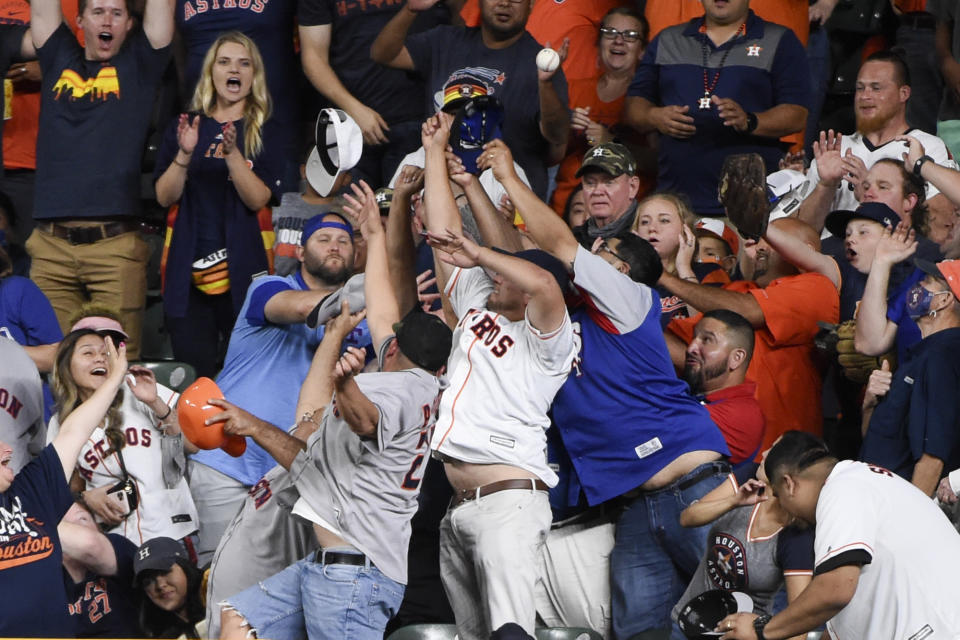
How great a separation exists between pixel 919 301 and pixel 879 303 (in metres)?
0.17

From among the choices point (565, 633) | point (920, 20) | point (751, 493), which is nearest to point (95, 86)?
point (565, 633)

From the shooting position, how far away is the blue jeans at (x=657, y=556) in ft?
19.1

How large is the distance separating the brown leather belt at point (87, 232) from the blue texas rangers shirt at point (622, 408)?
338 cm

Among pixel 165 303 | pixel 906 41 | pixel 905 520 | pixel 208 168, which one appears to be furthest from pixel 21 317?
pixel 906 41

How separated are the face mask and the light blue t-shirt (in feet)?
8.05

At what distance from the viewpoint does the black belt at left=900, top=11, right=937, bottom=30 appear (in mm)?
9422

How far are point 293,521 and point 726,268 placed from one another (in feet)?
10.0

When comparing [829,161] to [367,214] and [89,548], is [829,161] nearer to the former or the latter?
[367,214]

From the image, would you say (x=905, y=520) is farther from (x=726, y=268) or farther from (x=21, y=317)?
(x=21, y=317)

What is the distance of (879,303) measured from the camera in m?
6.39

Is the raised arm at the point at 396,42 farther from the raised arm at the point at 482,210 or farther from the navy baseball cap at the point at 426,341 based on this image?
the navy baseball cap at the point at 426,341

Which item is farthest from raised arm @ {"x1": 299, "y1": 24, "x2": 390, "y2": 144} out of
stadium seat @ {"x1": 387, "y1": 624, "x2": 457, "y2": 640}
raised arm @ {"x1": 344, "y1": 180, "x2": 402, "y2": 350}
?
stadium seat @ {"x1": 387, "y1": 624, "x2": 457, "y2": 640}

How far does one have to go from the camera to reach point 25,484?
17.0ft

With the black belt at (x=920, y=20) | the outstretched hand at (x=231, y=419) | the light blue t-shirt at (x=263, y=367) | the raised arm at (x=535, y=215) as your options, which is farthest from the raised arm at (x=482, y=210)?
the black belt at (x=920, y=20)
